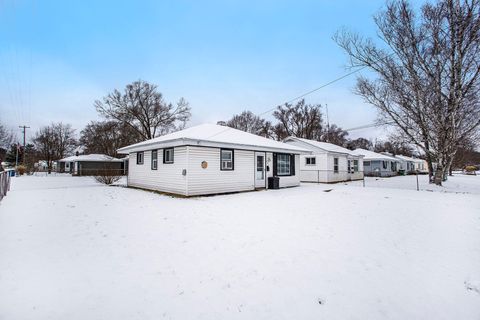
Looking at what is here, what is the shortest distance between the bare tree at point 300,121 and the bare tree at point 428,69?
23885mm

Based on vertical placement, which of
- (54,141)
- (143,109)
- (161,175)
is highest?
(143,109)

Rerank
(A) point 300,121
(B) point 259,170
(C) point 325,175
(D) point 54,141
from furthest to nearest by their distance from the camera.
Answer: (D) point 54,141, (A) point 300,121, (C) point 325,175, (B) point 259,170

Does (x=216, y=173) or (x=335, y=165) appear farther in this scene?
(x=335, y=165)

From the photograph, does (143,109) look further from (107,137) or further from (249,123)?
(249,123)

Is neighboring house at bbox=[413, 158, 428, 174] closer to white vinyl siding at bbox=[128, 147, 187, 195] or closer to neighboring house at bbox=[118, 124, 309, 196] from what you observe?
neighboring house at bbox=[118, 124, 309, 196]

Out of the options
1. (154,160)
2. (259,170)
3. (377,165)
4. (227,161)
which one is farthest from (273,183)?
(377,165)

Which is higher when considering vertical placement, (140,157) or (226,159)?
(140,157)

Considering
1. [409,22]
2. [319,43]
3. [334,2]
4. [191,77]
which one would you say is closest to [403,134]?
[409,22]

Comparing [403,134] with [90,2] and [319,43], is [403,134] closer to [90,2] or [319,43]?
[319,43]

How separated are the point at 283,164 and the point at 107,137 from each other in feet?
110

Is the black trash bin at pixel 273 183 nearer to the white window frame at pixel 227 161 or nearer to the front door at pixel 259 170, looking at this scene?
the front door at pixel 259 170

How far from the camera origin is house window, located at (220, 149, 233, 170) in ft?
40.0

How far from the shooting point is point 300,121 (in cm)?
4212

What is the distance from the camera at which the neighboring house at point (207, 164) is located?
1101 centimetres
